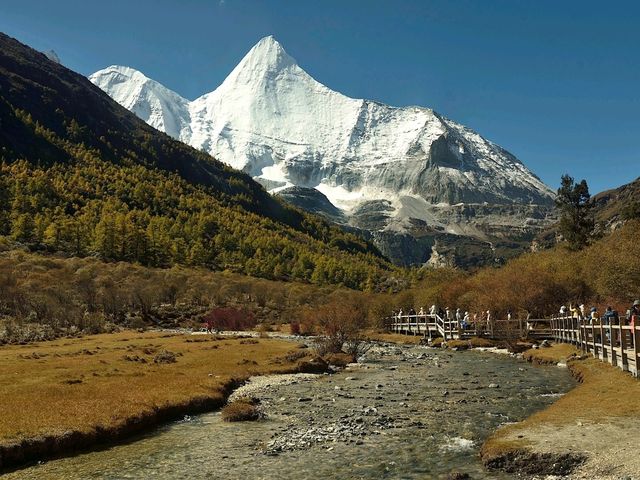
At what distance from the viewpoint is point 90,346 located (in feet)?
172

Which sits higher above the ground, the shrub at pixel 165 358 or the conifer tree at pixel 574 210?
the conifer tree at pixel 574 210

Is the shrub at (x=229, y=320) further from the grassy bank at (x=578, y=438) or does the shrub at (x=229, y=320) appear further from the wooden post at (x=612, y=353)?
the grassy bank at (x=578, y=438)

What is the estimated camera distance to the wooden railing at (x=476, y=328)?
58312 mm

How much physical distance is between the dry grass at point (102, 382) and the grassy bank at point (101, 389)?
0.03 metres

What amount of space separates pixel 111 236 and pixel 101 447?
152136 millimetres

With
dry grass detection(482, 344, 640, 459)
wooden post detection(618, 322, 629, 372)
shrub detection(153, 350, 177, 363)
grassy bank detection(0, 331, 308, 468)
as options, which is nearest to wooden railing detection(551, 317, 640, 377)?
wooden post detection(618, 322, 629, 372)

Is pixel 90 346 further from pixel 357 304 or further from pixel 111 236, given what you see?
pixel 111 236

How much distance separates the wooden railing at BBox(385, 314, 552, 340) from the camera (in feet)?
191

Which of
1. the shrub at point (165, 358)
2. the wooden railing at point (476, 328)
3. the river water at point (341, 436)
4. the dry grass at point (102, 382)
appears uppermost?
the wooden railing at point (476, 328)

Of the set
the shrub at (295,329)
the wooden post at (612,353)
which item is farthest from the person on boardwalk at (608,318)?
the shrub at (295,329)

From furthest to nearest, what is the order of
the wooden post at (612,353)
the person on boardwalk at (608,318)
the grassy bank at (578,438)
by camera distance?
the person on boardwalk at (608,318) < the wooden post at (612,353) < the grassy bank at (578,438)

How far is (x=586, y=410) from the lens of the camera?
19.9m

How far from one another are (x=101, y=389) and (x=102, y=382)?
2644mm

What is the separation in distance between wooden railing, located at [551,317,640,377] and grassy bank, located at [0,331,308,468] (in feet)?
65.8
